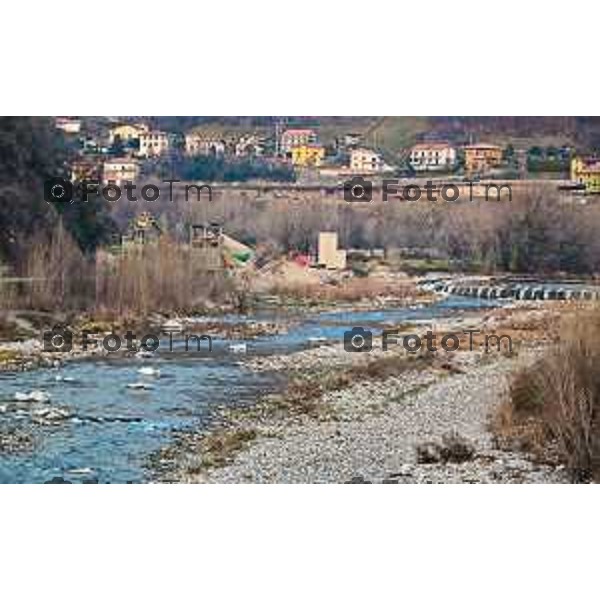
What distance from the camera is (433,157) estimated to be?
20.9 feet

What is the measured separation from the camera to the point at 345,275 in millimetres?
6566

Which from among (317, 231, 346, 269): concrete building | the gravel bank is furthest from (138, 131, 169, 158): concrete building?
the gravel bank

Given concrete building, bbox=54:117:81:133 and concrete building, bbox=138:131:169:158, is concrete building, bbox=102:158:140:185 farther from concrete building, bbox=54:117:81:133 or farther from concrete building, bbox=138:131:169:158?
concrete building, bbox=54:117:81:133

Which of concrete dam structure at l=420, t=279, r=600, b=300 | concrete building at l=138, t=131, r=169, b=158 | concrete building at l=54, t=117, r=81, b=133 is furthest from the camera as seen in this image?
concrete dam structure at l=420, t=279, r=600, b=300

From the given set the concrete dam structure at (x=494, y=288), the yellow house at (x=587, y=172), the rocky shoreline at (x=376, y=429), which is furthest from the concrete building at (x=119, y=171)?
the yellow house at (x=587, y=172)

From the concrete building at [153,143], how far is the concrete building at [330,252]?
0.78m

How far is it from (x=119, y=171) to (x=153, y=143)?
20cm

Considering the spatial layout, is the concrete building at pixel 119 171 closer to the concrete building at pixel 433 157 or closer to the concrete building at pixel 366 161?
the concrete building at pixel 366 161

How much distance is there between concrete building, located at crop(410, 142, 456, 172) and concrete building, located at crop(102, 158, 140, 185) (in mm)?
1193

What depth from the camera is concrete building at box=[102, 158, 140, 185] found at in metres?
6.41

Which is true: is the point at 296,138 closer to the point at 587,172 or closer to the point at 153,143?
the point at 153,143

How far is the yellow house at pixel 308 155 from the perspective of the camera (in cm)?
637

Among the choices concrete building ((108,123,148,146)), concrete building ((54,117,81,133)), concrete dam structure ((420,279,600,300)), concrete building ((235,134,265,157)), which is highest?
concrete building ((54,117,81,133))
